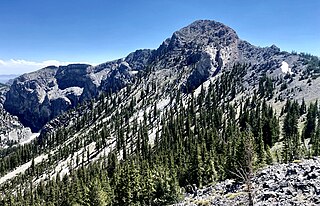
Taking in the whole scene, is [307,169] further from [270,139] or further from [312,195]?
[270,139]

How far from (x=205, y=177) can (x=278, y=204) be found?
191 feet

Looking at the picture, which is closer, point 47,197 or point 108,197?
point 108,197

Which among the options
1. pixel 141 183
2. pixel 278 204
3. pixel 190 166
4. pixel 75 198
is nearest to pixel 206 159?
pixel 190 166

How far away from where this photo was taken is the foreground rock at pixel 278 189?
45.5 meters

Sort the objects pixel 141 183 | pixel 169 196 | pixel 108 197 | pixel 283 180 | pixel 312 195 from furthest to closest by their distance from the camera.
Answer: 1. pixel 108 197
2. pixel 141 183
3. pixel 169 196
4. pixel 283 180
5. pixel 312 195

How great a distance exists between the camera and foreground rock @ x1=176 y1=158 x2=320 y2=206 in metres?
45.5

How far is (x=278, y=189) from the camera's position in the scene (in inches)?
2016

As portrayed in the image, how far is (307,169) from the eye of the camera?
55281mm

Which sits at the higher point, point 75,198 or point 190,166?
point 190,166

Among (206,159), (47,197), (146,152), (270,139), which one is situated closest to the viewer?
(206,159)

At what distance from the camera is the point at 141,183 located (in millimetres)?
91500

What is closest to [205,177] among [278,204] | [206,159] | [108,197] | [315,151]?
[206,159]

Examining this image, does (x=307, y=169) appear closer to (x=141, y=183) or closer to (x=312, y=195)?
(x=312, y=195)

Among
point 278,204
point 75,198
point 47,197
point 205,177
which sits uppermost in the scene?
point 278,204
